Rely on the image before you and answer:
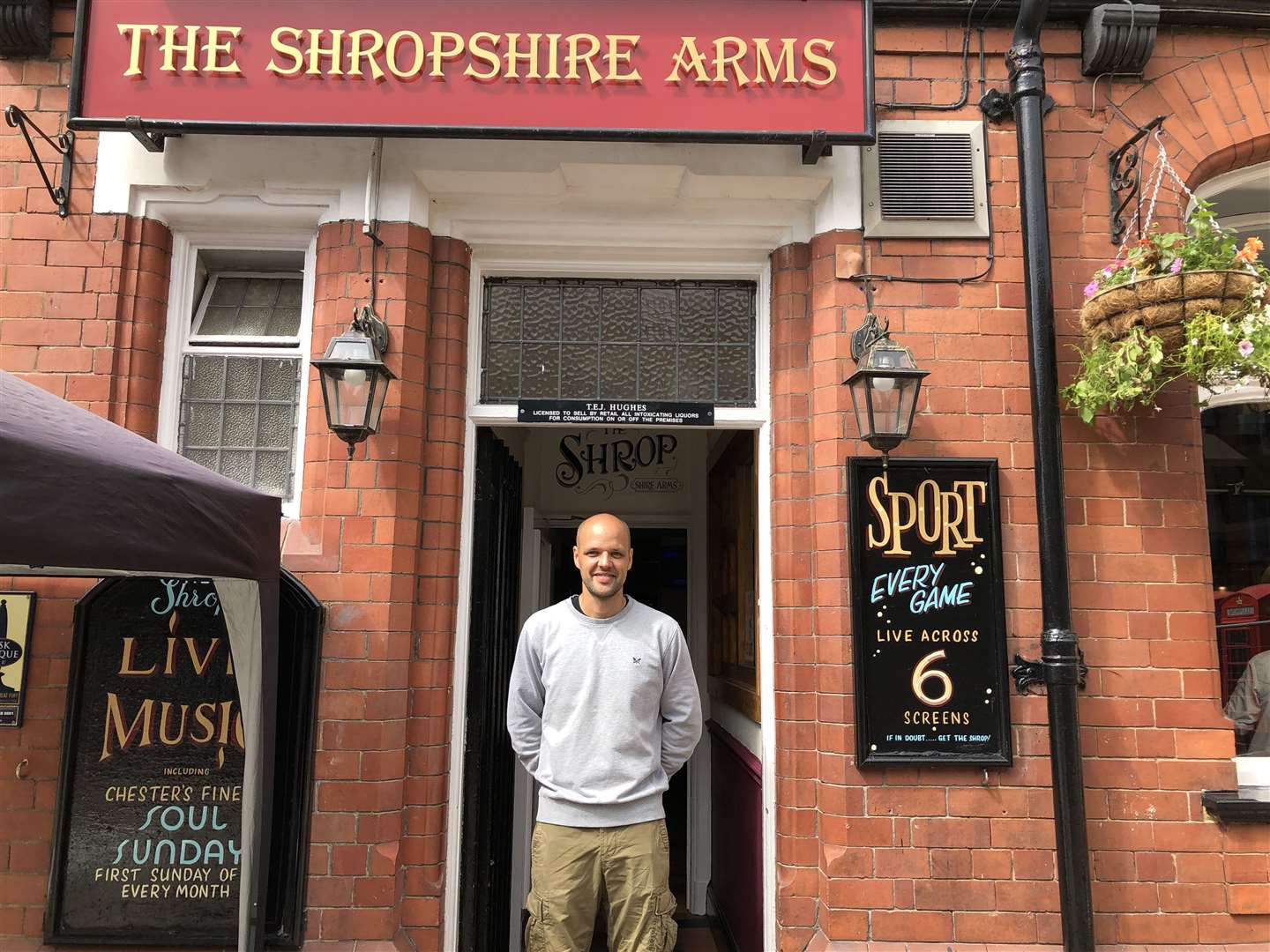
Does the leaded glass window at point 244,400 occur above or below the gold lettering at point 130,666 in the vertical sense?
above

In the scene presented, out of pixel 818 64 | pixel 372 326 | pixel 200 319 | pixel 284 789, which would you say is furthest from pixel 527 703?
pixel 818 64

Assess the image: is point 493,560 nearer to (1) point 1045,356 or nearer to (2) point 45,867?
(2) point 45,867

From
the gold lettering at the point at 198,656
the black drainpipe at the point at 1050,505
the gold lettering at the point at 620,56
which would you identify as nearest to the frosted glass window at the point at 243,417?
the gold lettering at the point at 198,656

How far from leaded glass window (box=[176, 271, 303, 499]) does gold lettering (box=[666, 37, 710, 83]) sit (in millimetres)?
2029

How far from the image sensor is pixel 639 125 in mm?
3648

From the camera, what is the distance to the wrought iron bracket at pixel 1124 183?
12.4 ft

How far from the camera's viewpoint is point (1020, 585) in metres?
3.60

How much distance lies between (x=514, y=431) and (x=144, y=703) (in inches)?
93.9

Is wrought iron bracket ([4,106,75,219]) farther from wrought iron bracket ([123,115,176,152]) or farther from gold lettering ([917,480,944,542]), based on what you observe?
gold lettering ([917,480,944,542])

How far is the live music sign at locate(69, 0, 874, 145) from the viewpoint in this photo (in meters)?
3.59

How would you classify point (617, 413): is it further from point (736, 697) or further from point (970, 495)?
point (736, 697)

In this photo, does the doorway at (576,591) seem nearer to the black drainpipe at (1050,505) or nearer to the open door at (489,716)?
the open door at (489,716)

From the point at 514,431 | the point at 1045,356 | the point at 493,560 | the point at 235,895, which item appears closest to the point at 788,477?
the point at 1045,356

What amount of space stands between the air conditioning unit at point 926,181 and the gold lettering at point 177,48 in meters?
2.89
